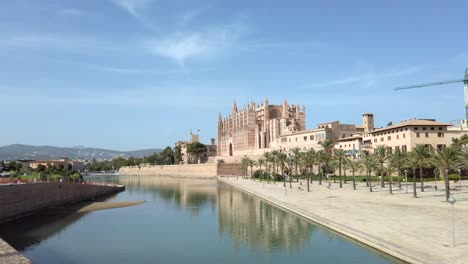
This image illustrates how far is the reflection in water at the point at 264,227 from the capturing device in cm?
2593

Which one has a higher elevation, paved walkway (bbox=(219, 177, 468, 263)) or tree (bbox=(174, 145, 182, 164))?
tree (bbox=(174, 145, 182, 164))

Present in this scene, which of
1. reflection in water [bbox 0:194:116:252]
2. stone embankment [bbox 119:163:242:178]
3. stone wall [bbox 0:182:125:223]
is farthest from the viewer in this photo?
stone embankment [bbox 119:163:242:178]

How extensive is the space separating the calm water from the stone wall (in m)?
1.11

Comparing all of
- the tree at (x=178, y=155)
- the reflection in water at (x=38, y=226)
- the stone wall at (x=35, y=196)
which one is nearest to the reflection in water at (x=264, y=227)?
the reflection in water at (x=38, y=226)

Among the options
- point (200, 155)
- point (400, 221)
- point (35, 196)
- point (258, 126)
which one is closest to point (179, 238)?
point (400, 221)

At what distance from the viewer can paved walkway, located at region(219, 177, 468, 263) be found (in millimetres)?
18266

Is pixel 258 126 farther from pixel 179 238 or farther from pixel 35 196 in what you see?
pixel 179 238

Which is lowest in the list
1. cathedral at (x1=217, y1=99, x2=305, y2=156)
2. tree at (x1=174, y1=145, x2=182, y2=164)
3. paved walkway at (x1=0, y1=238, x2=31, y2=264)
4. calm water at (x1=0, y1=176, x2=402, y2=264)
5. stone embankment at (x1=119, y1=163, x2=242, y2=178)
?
calm water at (x1=0, y1=176, x2=402, y2=264)

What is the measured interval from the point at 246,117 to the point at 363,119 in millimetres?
41397

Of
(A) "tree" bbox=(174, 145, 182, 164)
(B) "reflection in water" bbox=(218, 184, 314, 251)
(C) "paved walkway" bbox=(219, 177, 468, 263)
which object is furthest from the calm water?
(A) "tree" bbox=(174, 145, 182, 164)

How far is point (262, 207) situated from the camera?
4441 cm

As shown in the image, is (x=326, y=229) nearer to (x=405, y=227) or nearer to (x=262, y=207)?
(x=405, y=227)

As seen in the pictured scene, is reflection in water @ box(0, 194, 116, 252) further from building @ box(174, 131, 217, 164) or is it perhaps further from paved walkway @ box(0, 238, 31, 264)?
building @ box(174, 131, 217, 164)

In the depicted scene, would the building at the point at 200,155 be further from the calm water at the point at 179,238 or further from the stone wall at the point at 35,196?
the calm water at the point at 179,238
